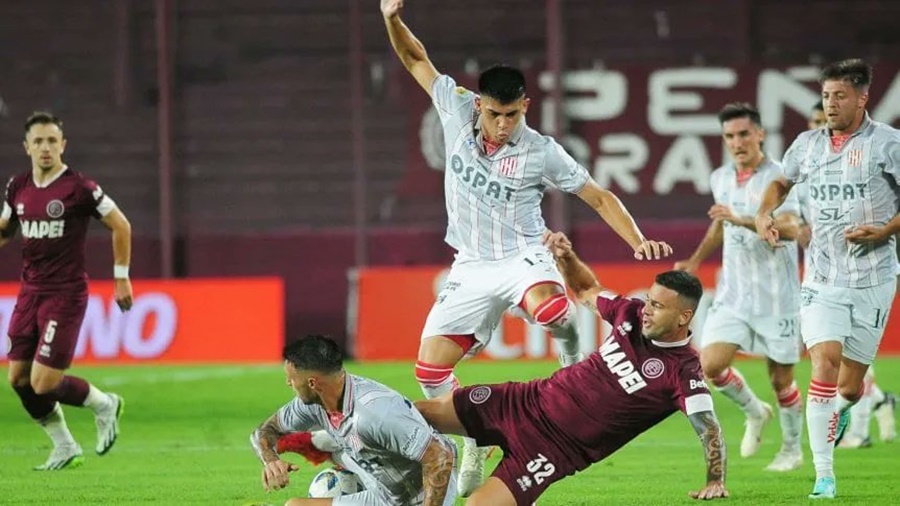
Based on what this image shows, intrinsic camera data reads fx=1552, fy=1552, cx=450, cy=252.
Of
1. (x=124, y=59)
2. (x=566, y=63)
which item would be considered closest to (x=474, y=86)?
(x=566, y=63)

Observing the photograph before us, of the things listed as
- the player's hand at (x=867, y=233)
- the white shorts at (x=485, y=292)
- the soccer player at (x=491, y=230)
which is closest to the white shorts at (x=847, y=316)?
the player's hand at (x=867, y=233)

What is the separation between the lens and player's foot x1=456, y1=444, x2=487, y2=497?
26.8 ft

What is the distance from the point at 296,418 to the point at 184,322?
1281 cm

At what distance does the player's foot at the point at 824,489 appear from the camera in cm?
791

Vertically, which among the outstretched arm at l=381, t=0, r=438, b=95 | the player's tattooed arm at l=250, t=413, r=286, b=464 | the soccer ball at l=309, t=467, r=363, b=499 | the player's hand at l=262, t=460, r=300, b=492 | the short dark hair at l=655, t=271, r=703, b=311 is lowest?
the soccer ball at l=309, t=467, r=363, b=499

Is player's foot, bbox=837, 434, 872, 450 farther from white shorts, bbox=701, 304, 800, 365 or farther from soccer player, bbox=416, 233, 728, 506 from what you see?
soccer player, bbox=416, 233, 728, 506

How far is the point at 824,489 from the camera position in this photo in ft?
26.0

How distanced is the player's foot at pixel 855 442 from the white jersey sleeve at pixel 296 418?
15.9 feet

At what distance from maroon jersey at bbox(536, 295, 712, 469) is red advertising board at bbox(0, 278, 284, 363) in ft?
40.7

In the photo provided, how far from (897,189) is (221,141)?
15.6 m

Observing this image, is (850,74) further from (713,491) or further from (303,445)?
(303,445)

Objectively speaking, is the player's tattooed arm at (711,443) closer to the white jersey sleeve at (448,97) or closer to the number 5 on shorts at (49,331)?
the white jersey sleeve at (448,97)

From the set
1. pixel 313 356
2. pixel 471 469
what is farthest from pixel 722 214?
pixel 313 356

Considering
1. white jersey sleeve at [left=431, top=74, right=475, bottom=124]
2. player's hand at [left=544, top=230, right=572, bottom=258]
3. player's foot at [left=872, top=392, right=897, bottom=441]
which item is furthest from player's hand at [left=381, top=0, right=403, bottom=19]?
player's foot at [left=872, top=392, right=897, bottom=441]
